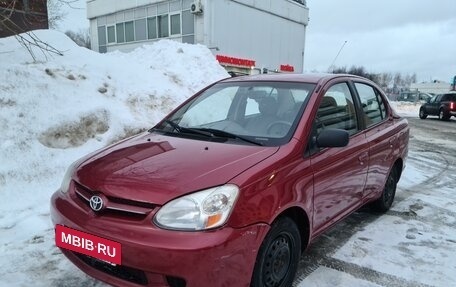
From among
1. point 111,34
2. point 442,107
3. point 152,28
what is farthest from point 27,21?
point 442,107

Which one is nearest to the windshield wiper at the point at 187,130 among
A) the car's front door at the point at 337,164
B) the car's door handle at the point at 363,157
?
the car's front door at the point at 337,164

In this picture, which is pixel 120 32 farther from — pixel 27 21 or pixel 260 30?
pixel 27 21

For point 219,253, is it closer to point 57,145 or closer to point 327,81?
point 327,81

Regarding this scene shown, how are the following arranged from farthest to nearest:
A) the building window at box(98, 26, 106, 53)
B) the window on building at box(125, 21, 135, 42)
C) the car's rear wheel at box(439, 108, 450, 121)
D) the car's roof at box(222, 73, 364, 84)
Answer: the building window at box(98, 26, 106, 53) → the window on building at box(125, 21, 135, 42) → the car's rear wheel at box(439, 108, 450, 121) → the car's roof at box(222, 73, 364, 84)

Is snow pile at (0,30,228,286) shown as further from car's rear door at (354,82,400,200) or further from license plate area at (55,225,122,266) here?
car's rear door at (354,82,400,200)

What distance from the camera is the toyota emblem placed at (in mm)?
A: 2621

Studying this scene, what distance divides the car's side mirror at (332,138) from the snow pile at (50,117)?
7.52ft

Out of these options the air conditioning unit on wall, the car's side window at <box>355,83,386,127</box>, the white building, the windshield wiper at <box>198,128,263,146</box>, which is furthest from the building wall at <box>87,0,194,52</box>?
the windshield wiper at <box>198,128,263,146</box>

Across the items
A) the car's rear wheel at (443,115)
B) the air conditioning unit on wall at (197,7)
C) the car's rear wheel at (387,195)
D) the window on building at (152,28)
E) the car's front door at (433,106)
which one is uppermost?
the air conditioning unit on wall at (197,7)

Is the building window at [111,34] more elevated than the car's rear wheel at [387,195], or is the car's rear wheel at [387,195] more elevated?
the building window at [111,34]

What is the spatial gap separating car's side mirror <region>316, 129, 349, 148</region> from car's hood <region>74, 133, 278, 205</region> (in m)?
0.45

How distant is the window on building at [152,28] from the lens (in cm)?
2570

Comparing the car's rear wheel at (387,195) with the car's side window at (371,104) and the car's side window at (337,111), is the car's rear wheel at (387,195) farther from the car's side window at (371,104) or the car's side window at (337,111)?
the car's side window at (337,111)

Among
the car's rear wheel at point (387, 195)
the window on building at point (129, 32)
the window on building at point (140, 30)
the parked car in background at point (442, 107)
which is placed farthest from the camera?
the window on building at point (129, 32)
